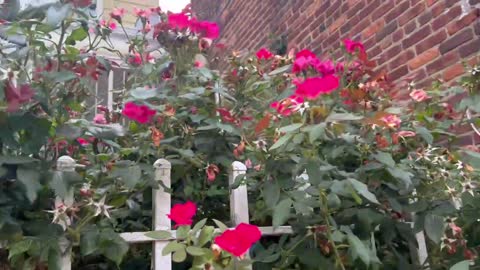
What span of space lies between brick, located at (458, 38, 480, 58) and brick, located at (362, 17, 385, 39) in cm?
68

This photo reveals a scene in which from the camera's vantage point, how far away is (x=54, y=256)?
3.99ft

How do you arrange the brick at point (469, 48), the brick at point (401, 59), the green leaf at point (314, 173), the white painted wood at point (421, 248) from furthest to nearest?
the brick at point (401, 59), the brick at point (469, 48), the white painted wood at point (421, 248), the green leaf at point (314, 173)

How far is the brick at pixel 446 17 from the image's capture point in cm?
240

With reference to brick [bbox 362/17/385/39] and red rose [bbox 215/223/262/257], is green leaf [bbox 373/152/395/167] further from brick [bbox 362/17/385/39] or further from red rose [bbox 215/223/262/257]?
brick [bbox 362/17/385/39]

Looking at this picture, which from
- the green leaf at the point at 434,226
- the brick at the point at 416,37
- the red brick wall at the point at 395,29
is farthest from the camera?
the brick at the point at 416,37

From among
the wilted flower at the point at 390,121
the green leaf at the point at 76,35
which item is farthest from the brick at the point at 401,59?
the green leaf at the point at 76,35

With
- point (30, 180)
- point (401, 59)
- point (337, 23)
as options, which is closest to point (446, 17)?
point (401, 59)

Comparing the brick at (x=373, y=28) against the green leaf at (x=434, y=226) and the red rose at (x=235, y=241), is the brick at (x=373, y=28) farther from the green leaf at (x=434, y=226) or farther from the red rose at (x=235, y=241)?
the red rose at (x=235, y=241)

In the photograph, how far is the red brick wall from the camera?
2.38 metres

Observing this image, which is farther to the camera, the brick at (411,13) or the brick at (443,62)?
the brick at (411,13)

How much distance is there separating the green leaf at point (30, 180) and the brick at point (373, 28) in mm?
2338

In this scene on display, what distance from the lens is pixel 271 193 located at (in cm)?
133

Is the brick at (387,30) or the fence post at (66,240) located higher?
the brick at (387,30)

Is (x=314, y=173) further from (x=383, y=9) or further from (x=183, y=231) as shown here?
(x=383, y=9)
